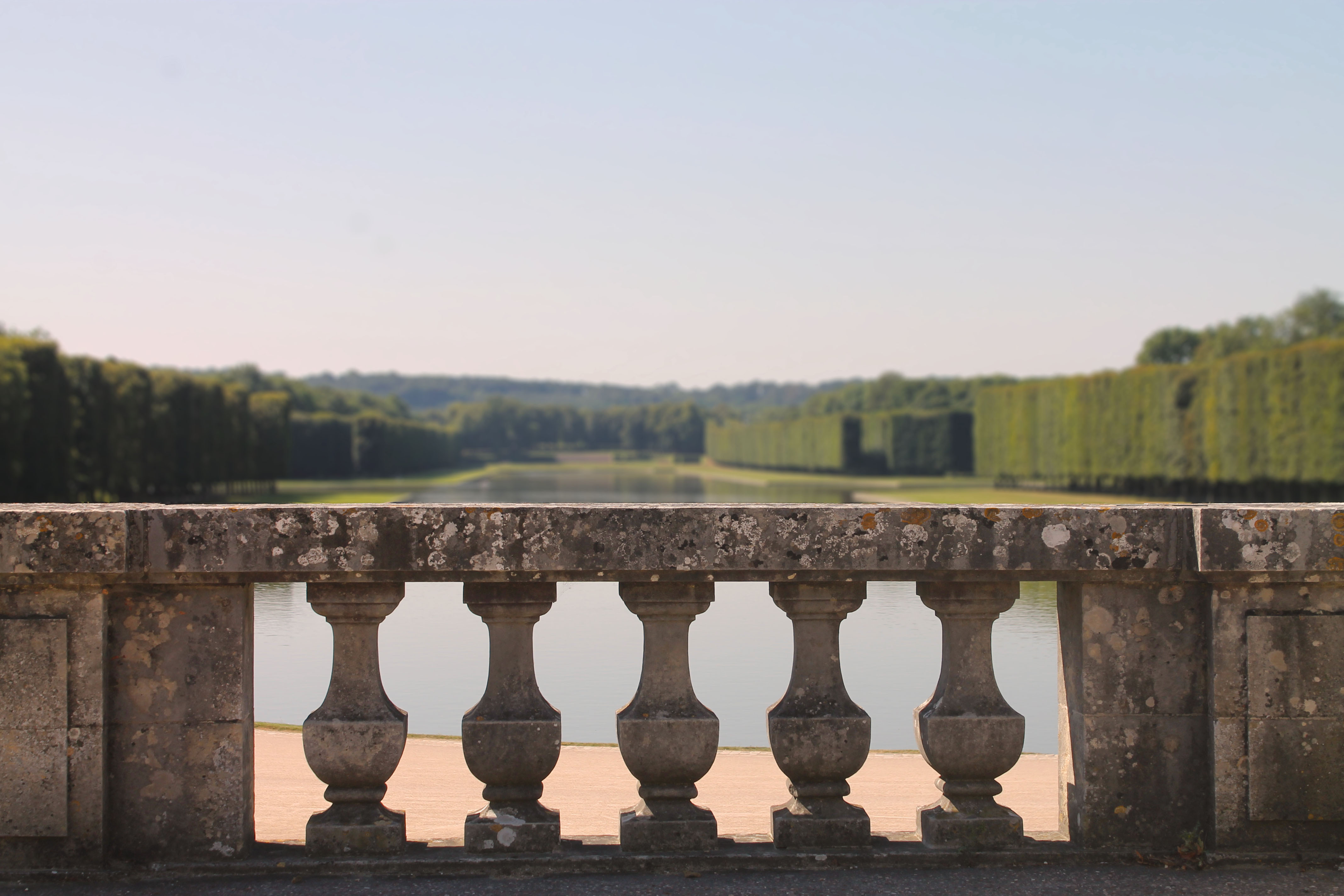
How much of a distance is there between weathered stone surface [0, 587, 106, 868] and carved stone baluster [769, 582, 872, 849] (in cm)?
204

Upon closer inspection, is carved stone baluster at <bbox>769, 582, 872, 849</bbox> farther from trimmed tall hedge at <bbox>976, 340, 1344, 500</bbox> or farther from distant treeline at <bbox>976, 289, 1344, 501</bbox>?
trimmed tall hedge at <bbox>976, 340, 1344, 500</bbox>

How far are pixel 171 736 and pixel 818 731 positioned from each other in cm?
198

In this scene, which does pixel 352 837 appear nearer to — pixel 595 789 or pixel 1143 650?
pixel 1143 650

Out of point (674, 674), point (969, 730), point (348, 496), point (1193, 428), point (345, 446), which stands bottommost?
point (348, 496)

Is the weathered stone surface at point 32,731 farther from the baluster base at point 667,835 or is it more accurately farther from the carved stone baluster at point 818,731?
the carved stone baluster at point 818,731

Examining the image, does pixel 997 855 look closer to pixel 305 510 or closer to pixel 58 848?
pixel 305 510

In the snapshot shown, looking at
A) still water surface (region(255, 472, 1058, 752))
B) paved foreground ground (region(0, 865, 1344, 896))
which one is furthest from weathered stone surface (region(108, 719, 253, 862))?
still water surface (region(255, 472, 1058, 752))

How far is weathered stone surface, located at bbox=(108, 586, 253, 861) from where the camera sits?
3467 millimetres

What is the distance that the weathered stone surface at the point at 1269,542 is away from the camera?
345cm

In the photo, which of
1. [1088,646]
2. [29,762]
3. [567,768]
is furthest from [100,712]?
[567,768]

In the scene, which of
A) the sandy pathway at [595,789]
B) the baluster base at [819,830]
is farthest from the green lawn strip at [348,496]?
the baluster base at [819,830]

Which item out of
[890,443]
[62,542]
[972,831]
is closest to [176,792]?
[62,542]

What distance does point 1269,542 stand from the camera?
3459mm

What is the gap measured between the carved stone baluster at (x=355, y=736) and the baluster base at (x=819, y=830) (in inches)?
46.1
